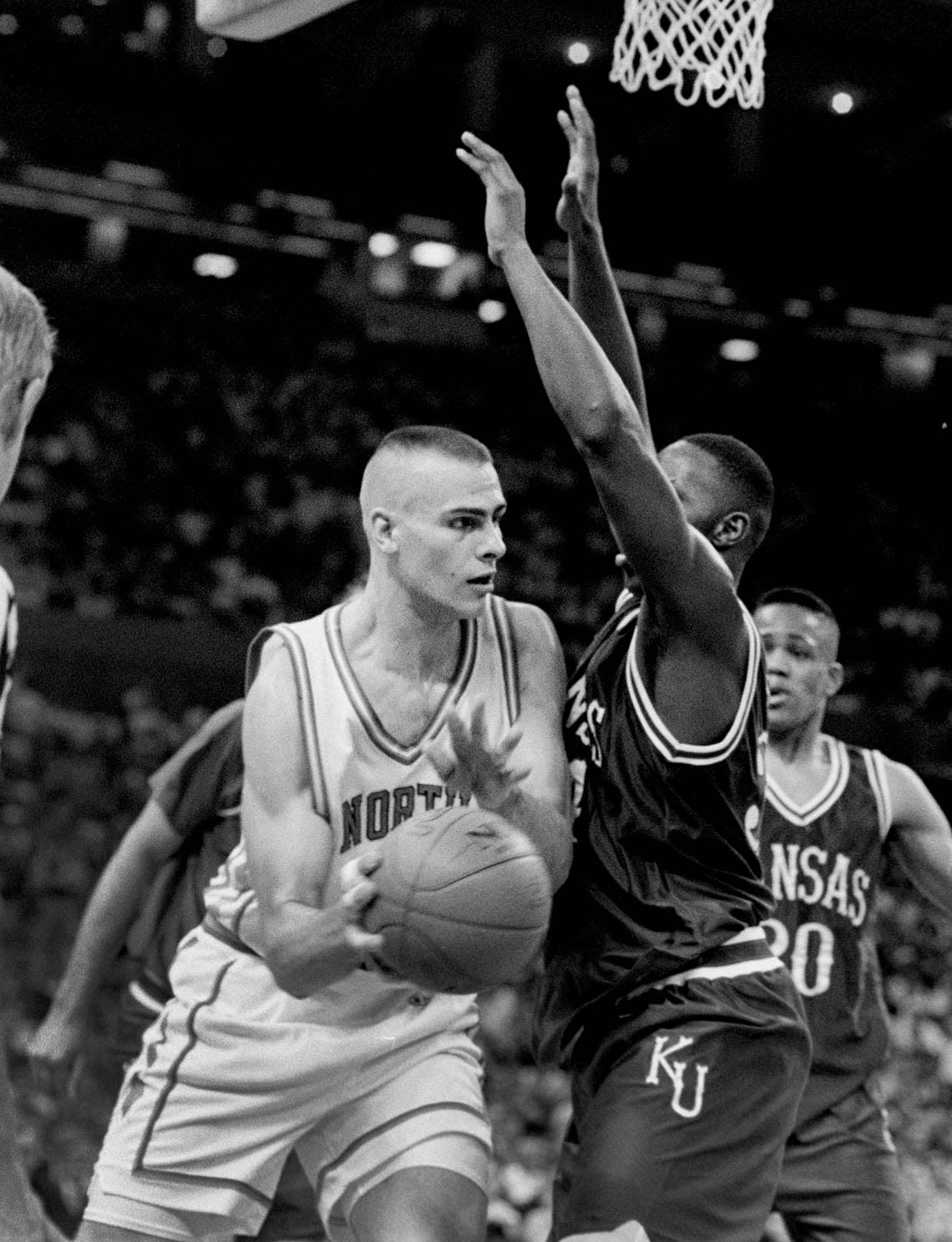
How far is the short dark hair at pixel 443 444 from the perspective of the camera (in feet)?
12.4

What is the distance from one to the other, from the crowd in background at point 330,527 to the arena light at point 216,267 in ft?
0.58

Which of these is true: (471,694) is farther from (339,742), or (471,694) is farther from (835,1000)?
(835,1000)

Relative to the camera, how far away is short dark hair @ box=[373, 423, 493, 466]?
3.78m

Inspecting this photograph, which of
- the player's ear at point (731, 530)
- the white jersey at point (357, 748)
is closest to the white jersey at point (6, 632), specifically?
the white jersey at point (357, 748)

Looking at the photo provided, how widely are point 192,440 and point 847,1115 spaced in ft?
36.4

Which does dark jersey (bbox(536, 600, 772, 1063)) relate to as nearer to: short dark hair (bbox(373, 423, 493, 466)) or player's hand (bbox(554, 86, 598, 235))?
short dark hair (bbox(373, 423, 493, 466))

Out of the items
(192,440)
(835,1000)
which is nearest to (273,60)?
(192,440)

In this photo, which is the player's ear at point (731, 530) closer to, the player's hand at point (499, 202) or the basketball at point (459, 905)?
the player's hand at point (499, 202)

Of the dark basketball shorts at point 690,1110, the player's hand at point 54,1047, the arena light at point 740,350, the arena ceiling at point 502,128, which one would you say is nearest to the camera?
the dark basketball shorts at point 690,1110

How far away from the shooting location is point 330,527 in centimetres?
1480

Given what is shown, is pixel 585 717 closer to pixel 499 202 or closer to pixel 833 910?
pixel 499 202

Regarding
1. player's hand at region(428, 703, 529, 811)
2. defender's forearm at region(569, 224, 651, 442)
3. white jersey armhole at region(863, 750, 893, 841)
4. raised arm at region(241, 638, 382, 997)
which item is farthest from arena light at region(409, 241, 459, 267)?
player's hand at region(428, 703, 529, 811)

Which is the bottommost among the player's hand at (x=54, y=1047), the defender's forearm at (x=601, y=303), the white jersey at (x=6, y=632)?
the player's hand at (x=54, y=1047)

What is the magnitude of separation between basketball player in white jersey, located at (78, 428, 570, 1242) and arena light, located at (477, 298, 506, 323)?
506 inches
